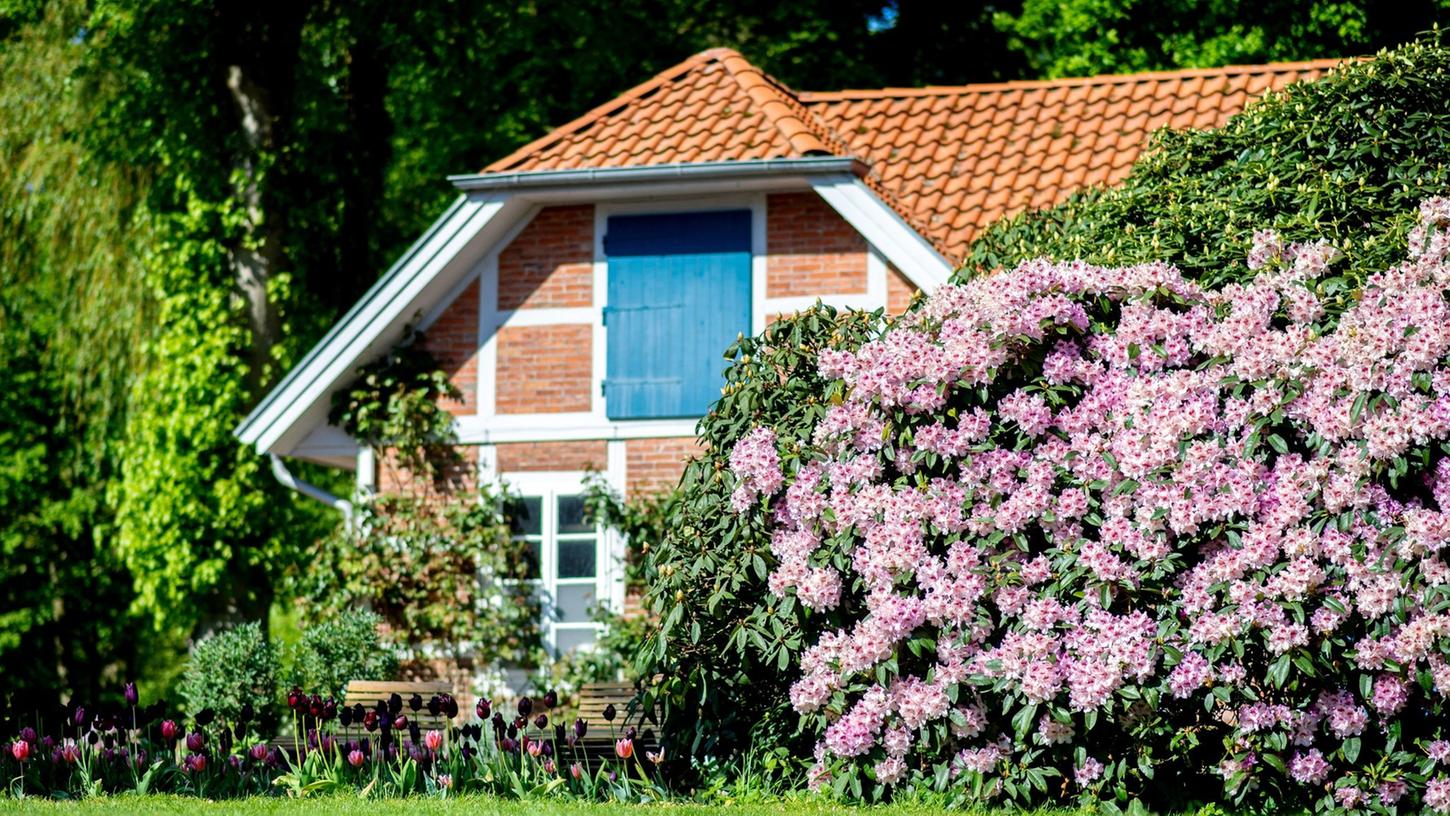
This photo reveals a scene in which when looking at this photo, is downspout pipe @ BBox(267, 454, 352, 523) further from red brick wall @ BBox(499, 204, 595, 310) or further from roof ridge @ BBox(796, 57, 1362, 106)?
roof ridge @ BBox(796, 57, 1362, 106)

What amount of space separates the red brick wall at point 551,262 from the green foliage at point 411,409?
0.87 meters

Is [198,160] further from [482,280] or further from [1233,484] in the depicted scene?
[1233,484]

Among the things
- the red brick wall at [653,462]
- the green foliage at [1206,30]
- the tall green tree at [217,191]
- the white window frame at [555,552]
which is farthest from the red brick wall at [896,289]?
the tall green tree at [217,191]

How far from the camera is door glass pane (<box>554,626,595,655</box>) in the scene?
13.9 metres

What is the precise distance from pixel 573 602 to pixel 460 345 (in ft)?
8.04

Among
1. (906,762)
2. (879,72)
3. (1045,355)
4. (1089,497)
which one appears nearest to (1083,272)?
(1045,355)

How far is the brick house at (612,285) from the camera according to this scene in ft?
44.9

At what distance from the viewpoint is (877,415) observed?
27.2 feet

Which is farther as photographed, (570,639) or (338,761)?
(570,639)

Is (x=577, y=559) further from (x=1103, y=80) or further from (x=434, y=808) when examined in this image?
(x=1103, y=80)

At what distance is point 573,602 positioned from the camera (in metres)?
14.0

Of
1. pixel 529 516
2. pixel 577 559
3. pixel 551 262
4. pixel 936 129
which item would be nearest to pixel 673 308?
pixel 551 262

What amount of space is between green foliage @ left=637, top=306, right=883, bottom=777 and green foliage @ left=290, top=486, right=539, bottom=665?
4896 mm

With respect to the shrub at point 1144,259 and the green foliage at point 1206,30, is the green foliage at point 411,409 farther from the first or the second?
the green foliage at point 1206,30
